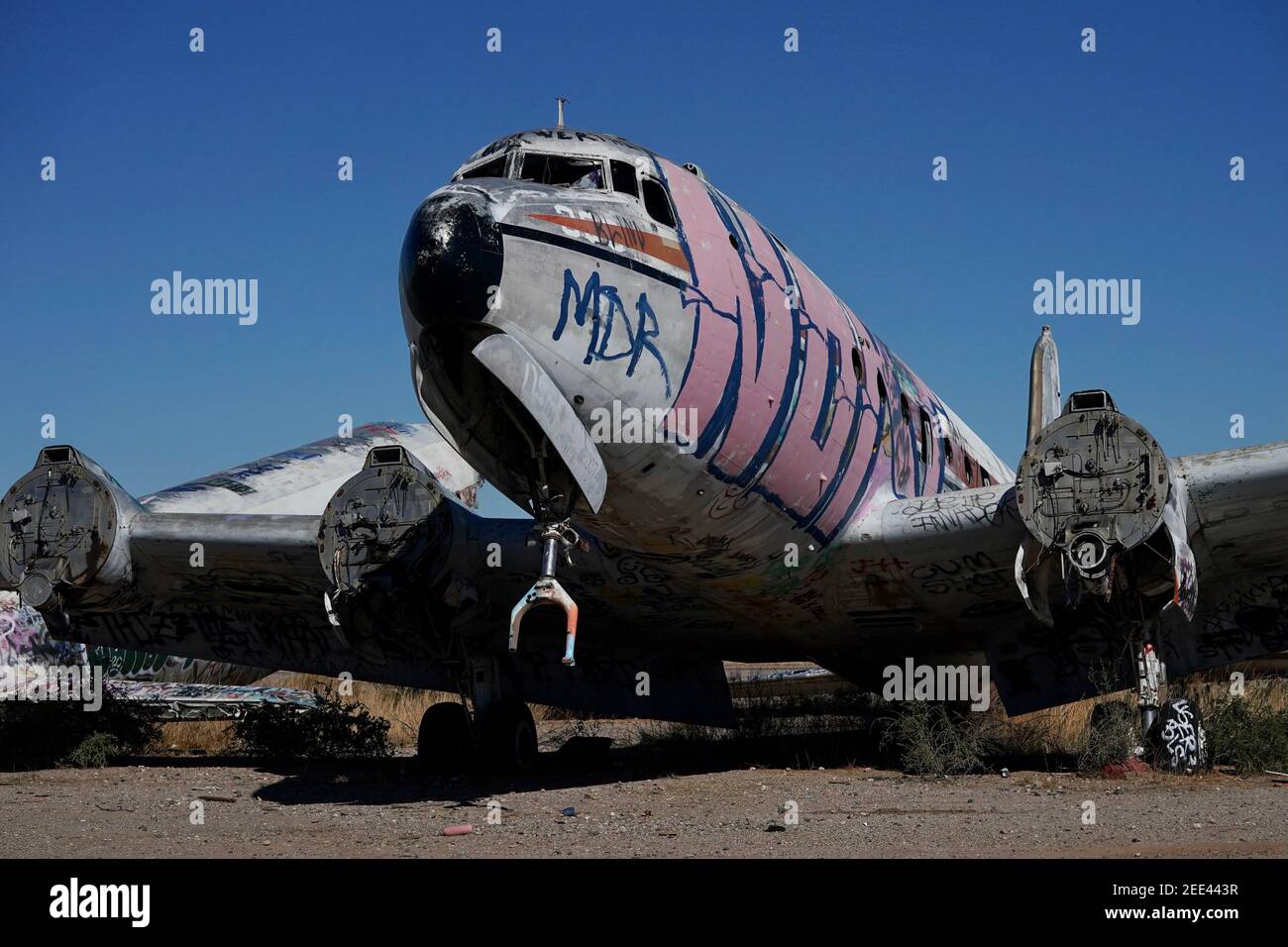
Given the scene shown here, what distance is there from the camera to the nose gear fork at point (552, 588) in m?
8.66

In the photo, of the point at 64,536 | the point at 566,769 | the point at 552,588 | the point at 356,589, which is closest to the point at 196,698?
the point at 64,536

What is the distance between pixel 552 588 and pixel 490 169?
305 centimetres

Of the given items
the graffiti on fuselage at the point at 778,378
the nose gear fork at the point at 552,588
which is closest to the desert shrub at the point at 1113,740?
the graffiti on fuselage at the point at 778,378

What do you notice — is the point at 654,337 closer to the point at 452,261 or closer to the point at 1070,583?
the point at 452,261

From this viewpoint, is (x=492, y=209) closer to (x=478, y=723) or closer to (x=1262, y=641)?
(x=478, y=723)

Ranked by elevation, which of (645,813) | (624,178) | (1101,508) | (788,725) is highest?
(624,178)

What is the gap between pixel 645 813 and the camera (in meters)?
9.87

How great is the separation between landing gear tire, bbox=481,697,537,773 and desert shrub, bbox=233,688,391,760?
3.74 metres

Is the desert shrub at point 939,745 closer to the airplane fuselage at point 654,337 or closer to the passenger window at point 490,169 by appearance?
the airplane fuselage at point 654,337

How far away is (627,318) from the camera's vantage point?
9078 millimetres

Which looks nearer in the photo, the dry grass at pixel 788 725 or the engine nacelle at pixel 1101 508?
the engine nacelle at pixel 1101 508

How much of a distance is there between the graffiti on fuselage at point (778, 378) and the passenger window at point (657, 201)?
0.36 ft

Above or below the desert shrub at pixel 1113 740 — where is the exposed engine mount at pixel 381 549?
above

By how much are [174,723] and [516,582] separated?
9725mm
